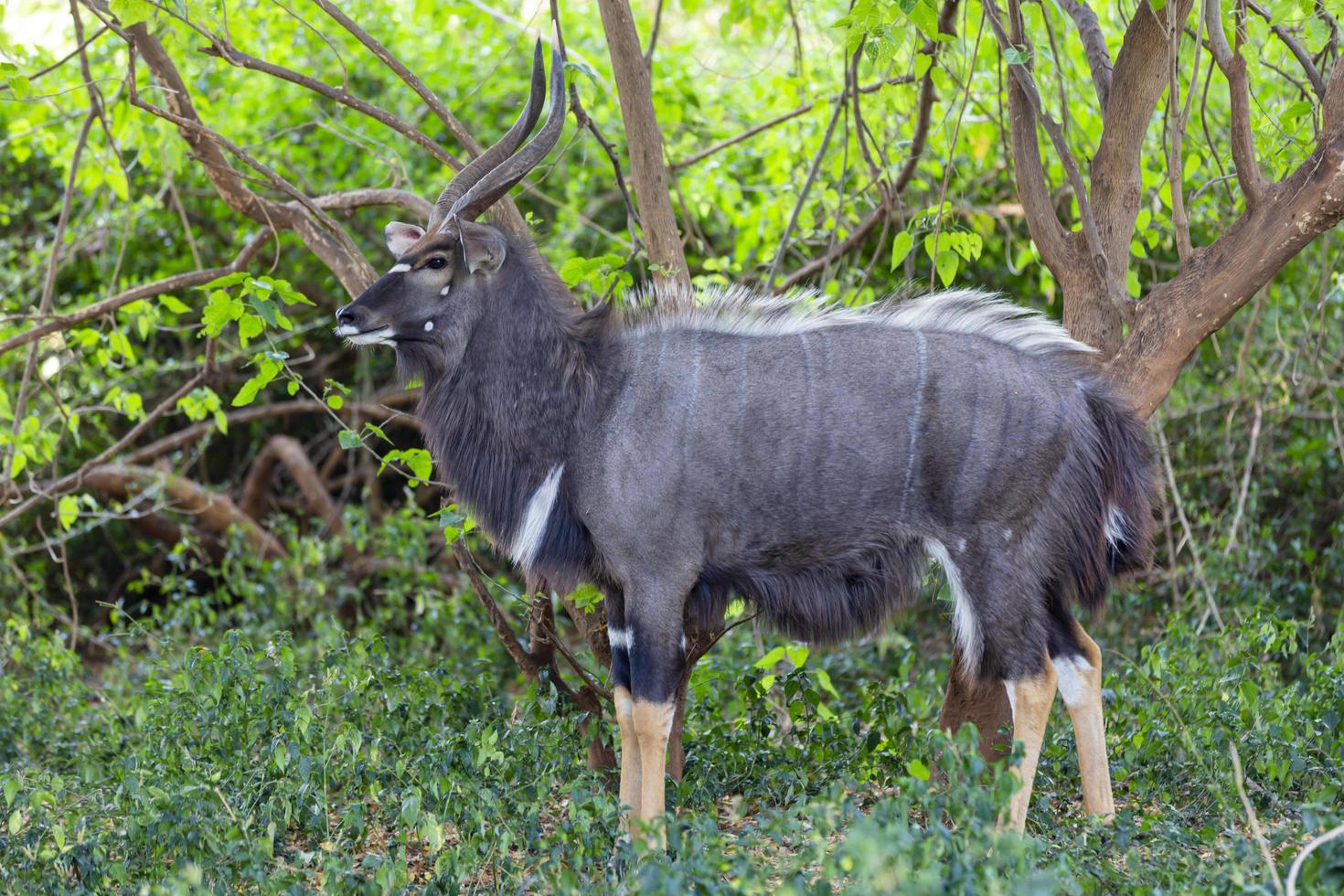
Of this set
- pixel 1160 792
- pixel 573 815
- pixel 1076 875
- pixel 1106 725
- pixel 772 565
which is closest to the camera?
pixel 1076 875

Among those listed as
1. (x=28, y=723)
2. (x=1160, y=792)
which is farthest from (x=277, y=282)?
(x=1160, y=792)

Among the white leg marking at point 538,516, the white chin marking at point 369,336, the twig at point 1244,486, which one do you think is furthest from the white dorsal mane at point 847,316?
the twig at point 1244,486

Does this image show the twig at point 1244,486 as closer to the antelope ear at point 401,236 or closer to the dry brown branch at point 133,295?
the antelope ear at point 401,236

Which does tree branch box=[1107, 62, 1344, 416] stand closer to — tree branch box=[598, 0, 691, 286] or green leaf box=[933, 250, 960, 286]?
green leaf box=[933, 250, 960, 286]

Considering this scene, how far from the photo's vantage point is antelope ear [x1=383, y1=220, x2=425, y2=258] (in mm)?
5148

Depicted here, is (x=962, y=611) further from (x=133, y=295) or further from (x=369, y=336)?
(x=133, y=295)

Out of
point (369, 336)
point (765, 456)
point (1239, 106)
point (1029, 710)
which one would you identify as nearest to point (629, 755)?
point (765, 456)

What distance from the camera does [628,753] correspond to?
16.0 feet

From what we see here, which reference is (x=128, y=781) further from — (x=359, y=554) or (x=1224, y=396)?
(x=1224, y=396)

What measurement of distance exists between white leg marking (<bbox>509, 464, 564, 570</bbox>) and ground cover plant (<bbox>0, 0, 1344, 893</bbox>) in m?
0.42

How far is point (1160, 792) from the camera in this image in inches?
202

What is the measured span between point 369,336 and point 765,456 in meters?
1.40

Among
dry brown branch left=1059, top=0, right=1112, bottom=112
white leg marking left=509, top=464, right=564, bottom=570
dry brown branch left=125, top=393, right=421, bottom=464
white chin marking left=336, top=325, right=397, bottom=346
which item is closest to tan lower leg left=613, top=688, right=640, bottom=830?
white leg marking left=509, top=464, right=564, bottom=570

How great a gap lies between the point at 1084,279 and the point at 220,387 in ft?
24.2
